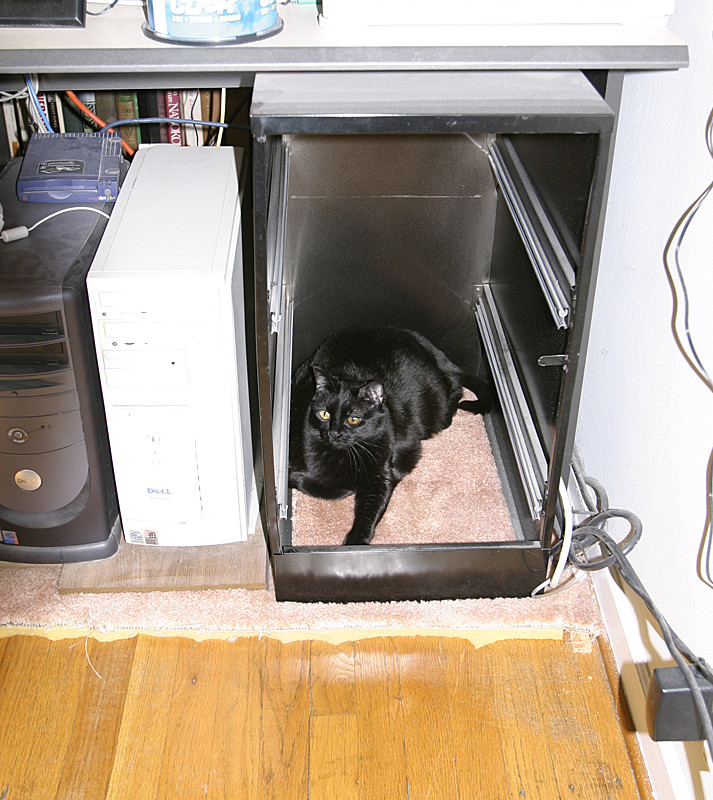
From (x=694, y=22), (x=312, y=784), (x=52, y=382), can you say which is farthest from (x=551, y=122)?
(x=312, y=784)

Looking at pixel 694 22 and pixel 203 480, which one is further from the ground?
pixel 694 22

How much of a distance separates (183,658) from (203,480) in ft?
0.89

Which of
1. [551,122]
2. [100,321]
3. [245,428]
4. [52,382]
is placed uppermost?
[551,122]

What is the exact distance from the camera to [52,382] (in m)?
1.20

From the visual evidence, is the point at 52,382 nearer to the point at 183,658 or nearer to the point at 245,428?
the point at 245,428

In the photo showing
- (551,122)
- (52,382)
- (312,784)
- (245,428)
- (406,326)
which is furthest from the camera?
(406,326)

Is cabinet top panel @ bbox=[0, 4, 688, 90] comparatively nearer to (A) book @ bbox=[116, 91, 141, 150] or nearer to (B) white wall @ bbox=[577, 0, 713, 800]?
(B) white wall @ bbox=[577, 0, 713, 800]

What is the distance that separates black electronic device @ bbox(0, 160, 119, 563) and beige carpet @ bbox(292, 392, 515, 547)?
35 cm

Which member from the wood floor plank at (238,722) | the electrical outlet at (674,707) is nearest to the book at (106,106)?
the wood floor plank at (238,722)

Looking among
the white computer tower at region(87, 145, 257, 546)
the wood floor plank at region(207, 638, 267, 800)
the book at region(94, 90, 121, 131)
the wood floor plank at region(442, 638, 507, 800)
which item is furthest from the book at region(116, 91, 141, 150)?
the wood floor plank at region(442, 638, 507, 800)

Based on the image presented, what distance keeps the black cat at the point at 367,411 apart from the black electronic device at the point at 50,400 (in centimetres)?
36

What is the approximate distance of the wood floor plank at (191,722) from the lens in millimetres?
1093

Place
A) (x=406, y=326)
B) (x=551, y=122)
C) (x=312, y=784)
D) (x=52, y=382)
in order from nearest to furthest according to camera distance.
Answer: (x=551, y=122), (x=312, y=784), (x=52, y=382), (x=406, y=326)

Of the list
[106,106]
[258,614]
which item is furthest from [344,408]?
[106,106]
